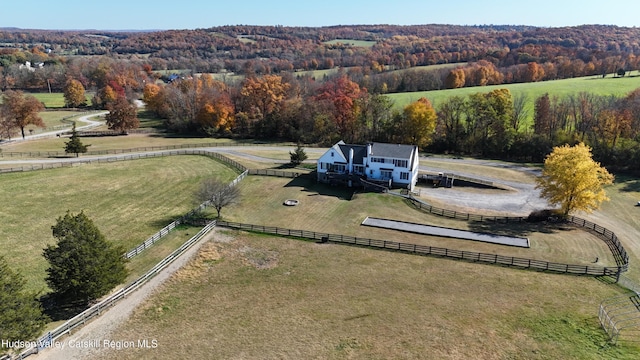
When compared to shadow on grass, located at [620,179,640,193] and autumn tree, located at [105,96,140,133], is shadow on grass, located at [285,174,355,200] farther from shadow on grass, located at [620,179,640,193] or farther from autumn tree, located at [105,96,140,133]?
autumn tree, located at [105,96,140,133]

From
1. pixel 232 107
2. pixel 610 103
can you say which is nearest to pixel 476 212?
pixel 610 103

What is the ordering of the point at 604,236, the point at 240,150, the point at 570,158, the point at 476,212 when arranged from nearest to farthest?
the point at 604,236, the point at 570,158, the point at 476,212, the point at 240,150

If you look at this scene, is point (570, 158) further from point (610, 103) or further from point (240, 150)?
point (240, 150)

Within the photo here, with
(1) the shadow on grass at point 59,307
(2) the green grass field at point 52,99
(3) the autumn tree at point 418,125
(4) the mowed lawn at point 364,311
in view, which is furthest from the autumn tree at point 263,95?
(2) the green grass field at point 52,99

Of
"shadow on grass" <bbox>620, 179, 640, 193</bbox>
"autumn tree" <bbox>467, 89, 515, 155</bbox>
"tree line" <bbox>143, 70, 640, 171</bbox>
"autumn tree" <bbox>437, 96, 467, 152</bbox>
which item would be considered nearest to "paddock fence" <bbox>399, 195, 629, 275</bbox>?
"shadow on grass" <bbox>620, 179, 640, 193</bbox>

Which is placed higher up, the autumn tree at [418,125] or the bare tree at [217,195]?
the autumn tree at [418,125]

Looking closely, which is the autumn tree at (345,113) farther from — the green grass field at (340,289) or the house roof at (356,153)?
the green grass field at (340,289)

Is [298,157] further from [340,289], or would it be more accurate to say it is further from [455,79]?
[455,79]
